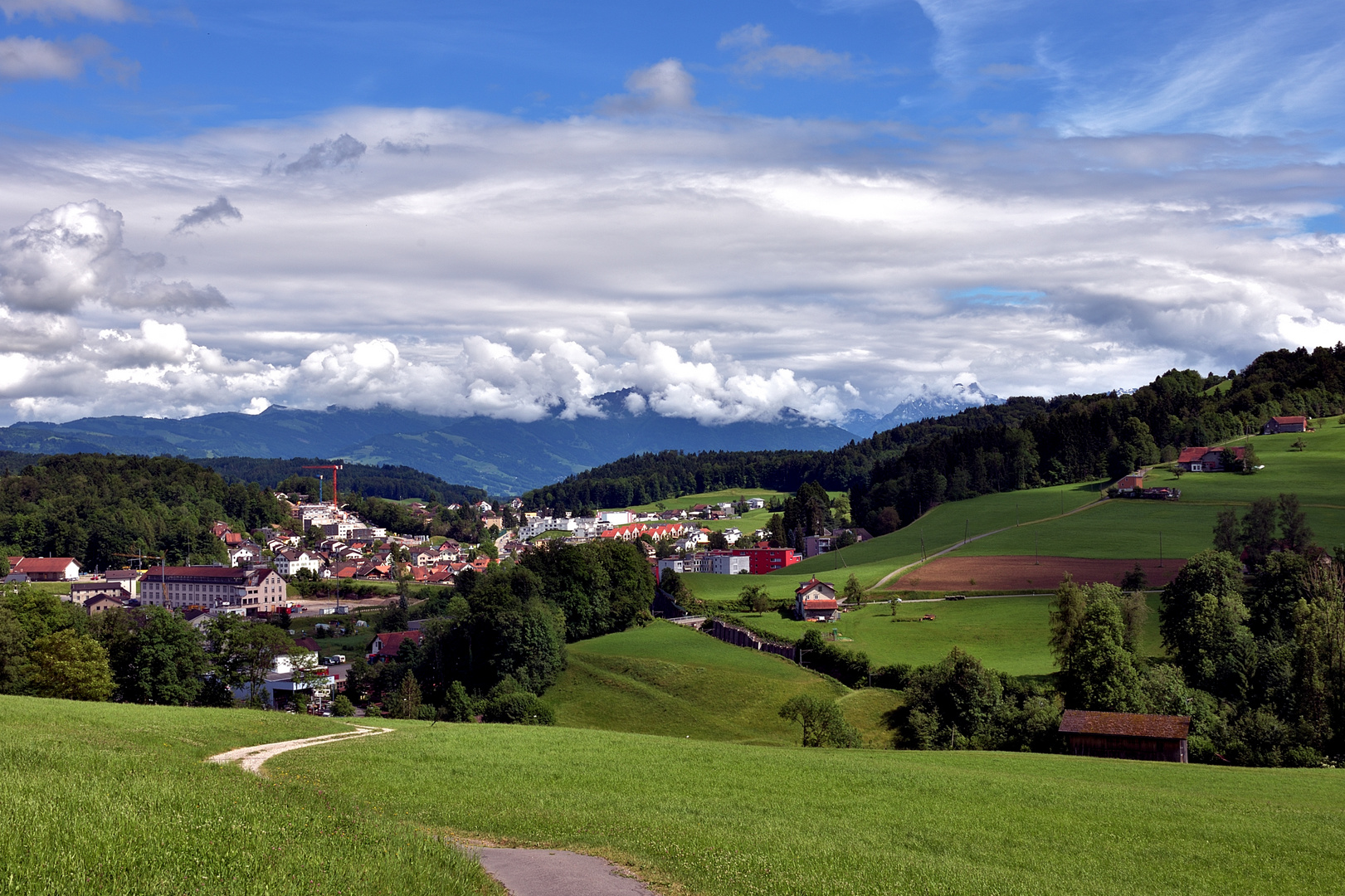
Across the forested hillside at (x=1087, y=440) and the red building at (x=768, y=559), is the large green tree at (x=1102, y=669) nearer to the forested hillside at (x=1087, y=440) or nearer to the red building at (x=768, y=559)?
the red building at (x=768, y=559)

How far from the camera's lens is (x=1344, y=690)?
48219mm

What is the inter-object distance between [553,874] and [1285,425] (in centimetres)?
16548

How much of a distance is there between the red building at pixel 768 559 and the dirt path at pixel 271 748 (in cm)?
10389

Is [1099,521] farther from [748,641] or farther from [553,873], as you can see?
[553,873]

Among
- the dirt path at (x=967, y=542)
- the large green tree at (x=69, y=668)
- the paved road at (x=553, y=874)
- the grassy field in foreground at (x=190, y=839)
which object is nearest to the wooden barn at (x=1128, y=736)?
the paved road at (x=553, y=874)

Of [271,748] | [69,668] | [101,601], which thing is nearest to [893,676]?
[271,748]

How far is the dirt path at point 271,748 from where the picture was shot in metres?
24.4

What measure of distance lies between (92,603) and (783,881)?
128 metres

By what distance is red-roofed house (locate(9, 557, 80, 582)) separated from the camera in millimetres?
143750

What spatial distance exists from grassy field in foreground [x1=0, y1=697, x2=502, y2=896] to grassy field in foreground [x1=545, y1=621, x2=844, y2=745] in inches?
1560

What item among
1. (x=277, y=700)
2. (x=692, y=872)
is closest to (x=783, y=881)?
(x=692, y=872)

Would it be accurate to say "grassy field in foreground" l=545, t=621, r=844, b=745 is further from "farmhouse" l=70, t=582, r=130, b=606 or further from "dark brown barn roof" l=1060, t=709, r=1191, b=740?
"farmhouse" l=70, t=582, r=130, b=606

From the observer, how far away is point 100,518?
6452 inches

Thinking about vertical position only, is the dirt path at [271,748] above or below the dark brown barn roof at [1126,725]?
above
